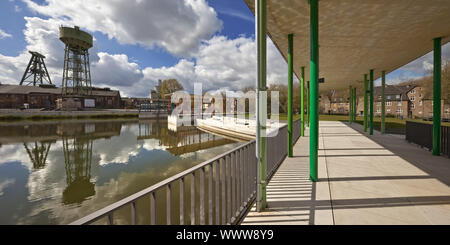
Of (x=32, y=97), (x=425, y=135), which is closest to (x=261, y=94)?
(x=425, y=135)

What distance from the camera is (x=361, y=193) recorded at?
10.7 ft

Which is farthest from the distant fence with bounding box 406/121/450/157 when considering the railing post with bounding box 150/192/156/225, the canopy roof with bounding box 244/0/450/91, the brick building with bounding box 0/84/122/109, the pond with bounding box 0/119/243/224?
the brick building with bounding box 0/84/122/109

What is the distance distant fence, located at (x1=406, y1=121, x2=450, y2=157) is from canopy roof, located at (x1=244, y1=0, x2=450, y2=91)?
2876 millimetres

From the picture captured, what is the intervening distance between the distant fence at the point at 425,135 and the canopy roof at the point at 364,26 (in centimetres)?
288

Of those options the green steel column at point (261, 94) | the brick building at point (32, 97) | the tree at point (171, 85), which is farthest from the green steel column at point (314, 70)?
the tree at point (171, 85)

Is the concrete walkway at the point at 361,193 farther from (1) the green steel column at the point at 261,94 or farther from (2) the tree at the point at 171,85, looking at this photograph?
(2) the tree at the point at 171,85

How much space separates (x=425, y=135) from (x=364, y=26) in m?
4.75

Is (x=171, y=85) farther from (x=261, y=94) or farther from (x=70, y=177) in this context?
(x=261, y=94)

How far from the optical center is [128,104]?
62188 millimetres

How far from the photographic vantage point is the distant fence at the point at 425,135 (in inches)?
223
